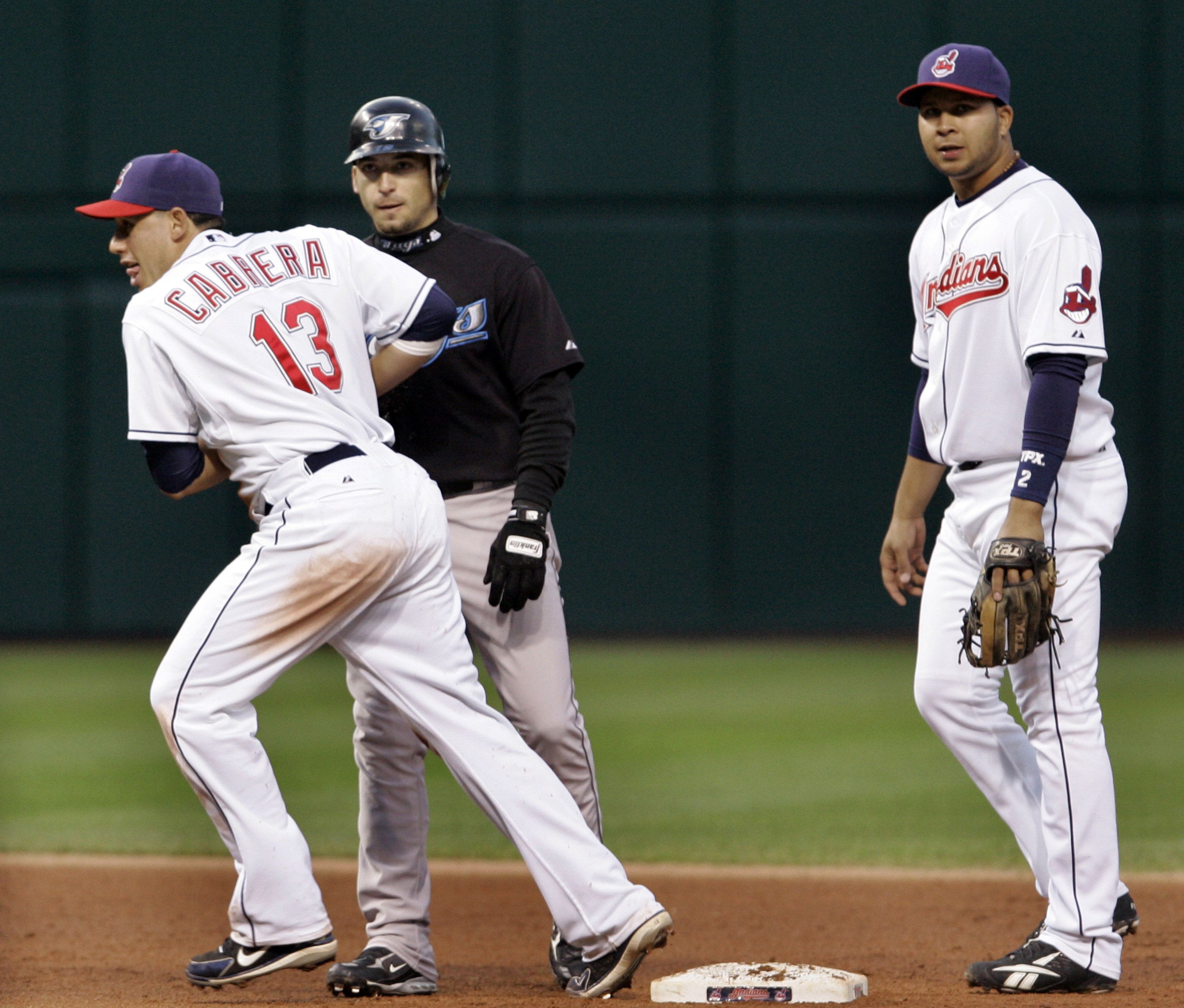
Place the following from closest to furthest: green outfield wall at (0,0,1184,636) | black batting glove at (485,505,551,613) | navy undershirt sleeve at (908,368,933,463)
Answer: black batting glove at (485,505,551,613) < navy undershirt sleeve at (908,368,933,463) < green outfield wall at (0,0,1184,636)

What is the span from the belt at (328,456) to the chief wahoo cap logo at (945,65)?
1.28 meters

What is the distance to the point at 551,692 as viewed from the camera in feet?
10.3

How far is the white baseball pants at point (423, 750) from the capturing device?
10.3 ft

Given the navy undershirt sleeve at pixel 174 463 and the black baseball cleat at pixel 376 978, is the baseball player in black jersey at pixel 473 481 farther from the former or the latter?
the navy undershirt sleeve at pixel 174 463

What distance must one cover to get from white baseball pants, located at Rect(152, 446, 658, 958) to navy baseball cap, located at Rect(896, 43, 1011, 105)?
1.24 metres

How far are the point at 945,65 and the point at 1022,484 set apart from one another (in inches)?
32.2

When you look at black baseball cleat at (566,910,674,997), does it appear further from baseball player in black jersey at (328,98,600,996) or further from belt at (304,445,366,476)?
belt at (304,445,366,476)

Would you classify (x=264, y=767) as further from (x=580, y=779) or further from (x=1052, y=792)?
(x=1052, y=792)

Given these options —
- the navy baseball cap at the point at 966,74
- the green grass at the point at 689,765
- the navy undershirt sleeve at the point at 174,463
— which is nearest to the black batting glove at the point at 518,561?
the navy undershirt sleeve at the point at 174,463

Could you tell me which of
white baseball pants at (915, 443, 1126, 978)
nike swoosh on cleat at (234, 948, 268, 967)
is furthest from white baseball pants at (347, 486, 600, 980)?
white baseball pants at (915, 443, 1126, 978)

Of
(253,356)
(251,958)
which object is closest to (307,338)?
(253,356)

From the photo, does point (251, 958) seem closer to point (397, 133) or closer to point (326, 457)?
point (326, 457)

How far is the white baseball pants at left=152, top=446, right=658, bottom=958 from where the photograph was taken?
8.88ft

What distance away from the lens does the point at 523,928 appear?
12.7ft
